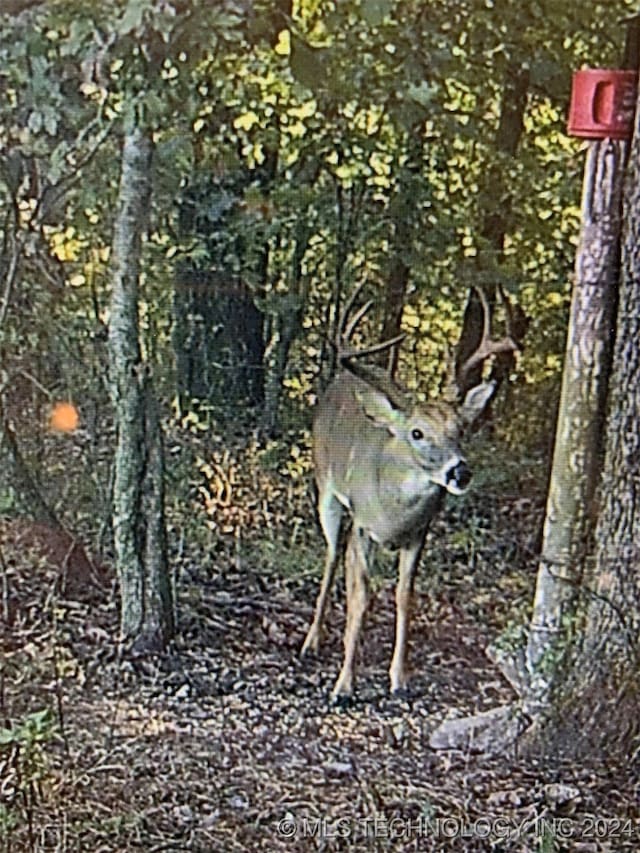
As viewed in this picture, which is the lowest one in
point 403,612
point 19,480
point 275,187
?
point 403,612

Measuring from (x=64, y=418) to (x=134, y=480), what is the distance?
11 cm

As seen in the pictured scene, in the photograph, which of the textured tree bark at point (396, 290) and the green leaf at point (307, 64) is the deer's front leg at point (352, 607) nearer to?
the textured tree bark at point (396, 290)

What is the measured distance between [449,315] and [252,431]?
0.90 ft

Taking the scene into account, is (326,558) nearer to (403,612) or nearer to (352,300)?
(403,612)

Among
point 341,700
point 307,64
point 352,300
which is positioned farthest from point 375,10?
point 341,700

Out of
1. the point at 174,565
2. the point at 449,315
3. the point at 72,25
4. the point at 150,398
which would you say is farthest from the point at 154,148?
the point at 174,565

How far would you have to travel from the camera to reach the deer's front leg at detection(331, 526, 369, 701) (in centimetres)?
155

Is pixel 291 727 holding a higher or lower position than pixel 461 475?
lower

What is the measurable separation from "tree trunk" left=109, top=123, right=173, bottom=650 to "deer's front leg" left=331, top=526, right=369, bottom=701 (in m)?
0.21

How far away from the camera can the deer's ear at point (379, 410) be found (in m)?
1.54

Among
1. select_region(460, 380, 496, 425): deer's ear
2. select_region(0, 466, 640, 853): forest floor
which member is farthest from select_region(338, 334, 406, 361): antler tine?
select_region(0, 466, 640, 853): forest floor

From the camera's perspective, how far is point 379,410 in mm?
1558

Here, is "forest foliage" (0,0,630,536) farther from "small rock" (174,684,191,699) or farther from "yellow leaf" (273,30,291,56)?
"small rock" (174,684,191,699)

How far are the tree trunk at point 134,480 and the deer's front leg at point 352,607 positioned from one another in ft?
0.71
